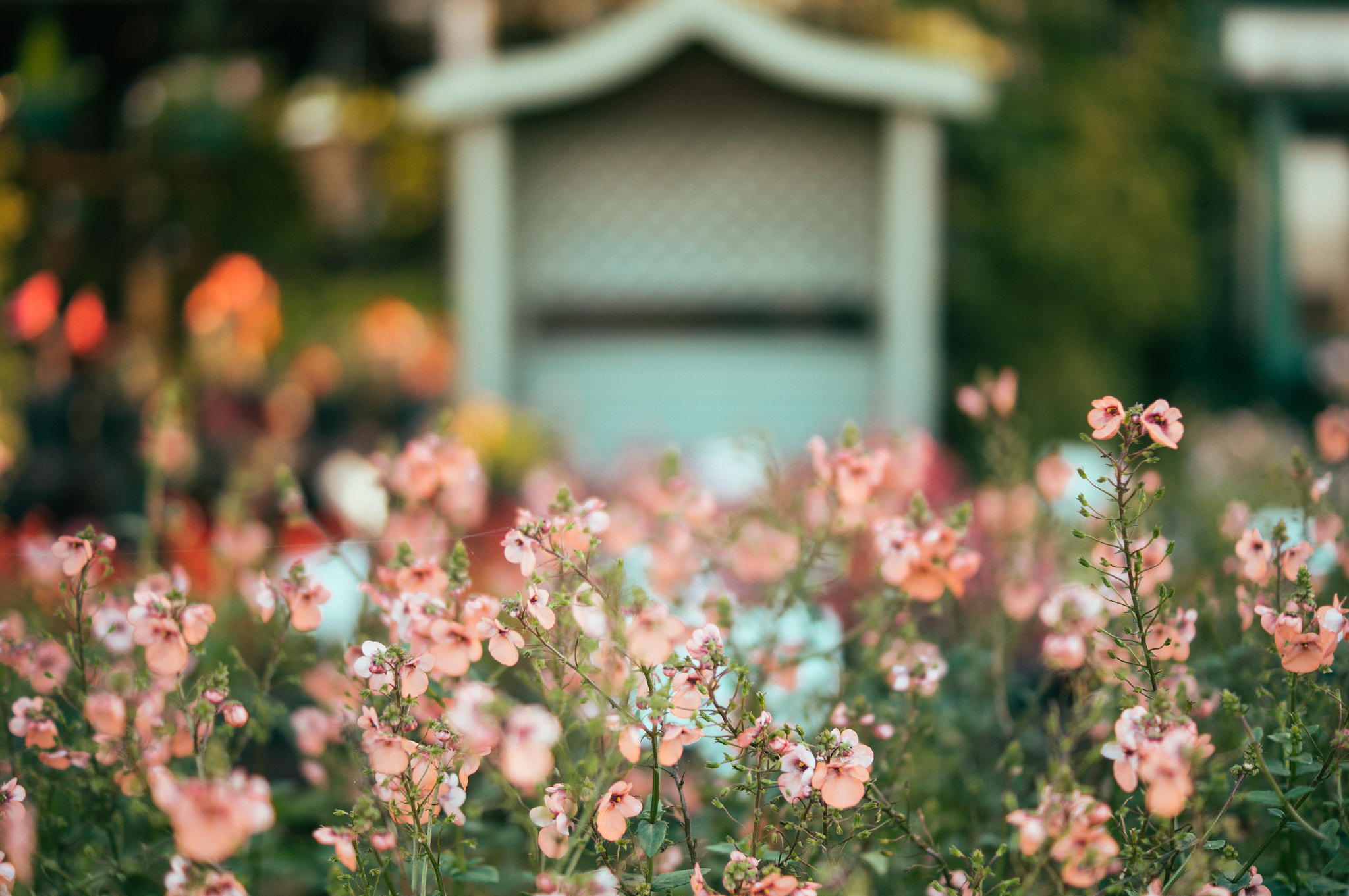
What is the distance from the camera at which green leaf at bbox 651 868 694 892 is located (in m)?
0.92

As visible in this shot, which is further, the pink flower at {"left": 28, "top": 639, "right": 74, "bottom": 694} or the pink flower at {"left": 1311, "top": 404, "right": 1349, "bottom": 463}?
the pink flower at {"left": 1311, "top": 404, "right": 1349, "bottom": 463}

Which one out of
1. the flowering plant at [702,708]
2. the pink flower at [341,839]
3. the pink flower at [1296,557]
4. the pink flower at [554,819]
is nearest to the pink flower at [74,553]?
the flowering plant at [702,708]

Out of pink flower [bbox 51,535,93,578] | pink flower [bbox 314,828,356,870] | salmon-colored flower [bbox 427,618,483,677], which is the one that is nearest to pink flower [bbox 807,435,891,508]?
salmon-colored flower [bbox 427,618,483,677]

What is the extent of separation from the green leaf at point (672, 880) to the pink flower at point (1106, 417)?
567 millimetres

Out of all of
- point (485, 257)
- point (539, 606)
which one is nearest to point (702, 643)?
point (539, 606)

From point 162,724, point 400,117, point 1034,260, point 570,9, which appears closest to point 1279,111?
point 1034,260

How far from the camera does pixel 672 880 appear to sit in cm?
92

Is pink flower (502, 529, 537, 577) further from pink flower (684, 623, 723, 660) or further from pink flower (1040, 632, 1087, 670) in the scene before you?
pink flower (1040, 632, 1087, 670)

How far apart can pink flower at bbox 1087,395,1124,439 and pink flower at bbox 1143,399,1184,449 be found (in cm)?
3

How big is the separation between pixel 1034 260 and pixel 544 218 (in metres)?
2.49

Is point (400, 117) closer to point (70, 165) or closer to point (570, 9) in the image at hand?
point (570, 9)

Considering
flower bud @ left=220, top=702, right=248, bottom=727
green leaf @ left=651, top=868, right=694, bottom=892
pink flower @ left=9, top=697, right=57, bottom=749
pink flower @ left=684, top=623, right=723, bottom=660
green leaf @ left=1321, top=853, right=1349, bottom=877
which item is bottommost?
green leaf @ left=1321, top=853, right=1349, bottom=877

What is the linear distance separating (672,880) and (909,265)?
356 centimetres

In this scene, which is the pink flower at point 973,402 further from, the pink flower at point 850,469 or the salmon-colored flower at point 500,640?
the salmon-colored flower at point 500,640
